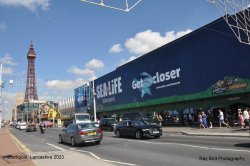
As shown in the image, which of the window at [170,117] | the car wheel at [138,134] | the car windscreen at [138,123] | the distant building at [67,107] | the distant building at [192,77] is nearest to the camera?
the car wheel at [138,134]

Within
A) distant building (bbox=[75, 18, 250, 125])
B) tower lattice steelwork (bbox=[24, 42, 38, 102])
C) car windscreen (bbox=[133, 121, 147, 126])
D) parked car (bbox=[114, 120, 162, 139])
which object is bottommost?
parked car (bbox=[114, 120, 162, 139])

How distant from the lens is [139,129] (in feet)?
75.0

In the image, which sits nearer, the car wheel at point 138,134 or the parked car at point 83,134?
the parked car at point 83,134

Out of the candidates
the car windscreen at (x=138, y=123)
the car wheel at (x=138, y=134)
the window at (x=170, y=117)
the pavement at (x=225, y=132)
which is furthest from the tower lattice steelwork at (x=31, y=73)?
the car wheel at (x=138, y=134)

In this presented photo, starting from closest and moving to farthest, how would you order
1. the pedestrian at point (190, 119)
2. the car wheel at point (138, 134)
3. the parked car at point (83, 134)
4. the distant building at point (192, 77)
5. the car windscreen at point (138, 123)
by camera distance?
the parked car at point (83, 134), the car wheel at point (138, 134), the car windscreen at point (138, 123), the distant building at point (192, 77), the pedestrian at point (190, 119)

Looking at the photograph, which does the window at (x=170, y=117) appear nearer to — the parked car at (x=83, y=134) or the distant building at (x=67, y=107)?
the parked car at (x=83, y=134)

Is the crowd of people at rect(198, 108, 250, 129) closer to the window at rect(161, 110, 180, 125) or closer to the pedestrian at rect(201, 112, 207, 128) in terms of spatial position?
the pedestrian at rect(201, 112, 207, 128)

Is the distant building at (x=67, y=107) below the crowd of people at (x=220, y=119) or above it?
above

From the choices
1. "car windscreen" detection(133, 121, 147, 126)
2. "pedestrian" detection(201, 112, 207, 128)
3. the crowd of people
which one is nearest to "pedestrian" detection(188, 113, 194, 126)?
the crowd of people

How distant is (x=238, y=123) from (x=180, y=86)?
9.34 metres

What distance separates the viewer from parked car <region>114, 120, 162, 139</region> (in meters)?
22.5

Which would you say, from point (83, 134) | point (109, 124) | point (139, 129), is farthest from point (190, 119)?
point (83, 134)

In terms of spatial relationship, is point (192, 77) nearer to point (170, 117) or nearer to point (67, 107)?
point (170, 117)

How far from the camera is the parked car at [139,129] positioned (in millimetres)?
22469
